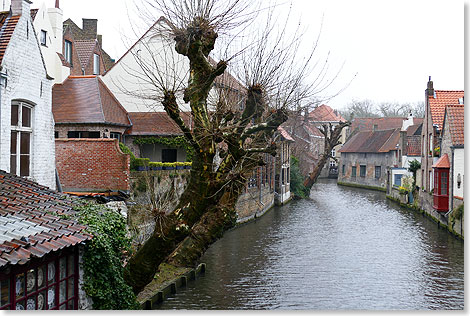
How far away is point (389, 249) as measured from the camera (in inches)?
667

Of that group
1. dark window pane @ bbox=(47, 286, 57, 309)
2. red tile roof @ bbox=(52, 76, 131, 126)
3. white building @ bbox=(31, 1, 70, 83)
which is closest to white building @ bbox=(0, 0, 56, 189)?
dark window pane @ bbox=(47, 286, 57, 309)

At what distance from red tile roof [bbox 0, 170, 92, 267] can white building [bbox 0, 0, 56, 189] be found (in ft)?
3.61

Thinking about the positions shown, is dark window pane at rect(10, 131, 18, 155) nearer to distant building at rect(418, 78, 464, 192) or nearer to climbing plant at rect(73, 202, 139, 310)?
climbing plant at rect(73, 202, 139, 310)

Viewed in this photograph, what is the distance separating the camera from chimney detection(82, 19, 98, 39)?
31.3m

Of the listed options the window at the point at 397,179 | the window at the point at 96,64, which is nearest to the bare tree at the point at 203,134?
the window at the point at 96,64

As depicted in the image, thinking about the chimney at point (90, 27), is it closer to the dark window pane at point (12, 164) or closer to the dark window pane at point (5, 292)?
the dark window pane at point (12, 164)

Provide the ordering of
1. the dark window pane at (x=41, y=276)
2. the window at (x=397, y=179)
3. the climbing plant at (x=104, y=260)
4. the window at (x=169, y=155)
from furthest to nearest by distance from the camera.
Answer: the window at (x=397, y=179)
the window at (x=169, y=155)
the climbing plant at (x=104, y=260)
the dark window pane at (x=41, y=276)

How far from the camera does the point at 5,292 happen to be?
5129mm

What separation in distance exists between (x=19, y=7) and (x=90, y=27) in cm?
2411

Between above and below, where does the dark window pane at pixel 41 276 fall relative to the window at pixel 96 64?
below

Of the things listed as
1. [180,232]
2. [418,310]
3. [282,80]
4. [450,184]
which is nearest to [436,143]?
[450,184]

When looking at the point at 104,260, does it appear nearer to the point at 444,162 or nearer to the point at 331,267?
the point at 331,267

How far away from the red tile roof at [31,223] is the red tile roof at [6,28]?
7.23ft

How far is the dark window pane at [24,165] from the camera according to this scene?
8961 millimetres
